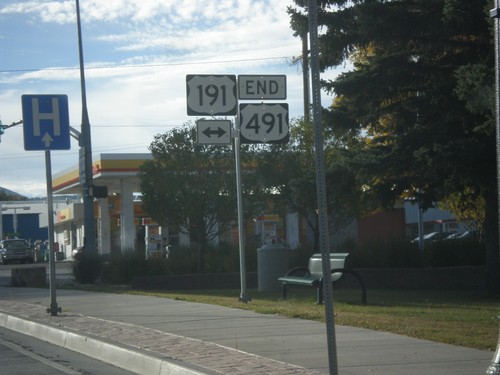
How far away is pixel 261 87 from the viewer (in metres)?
15.9

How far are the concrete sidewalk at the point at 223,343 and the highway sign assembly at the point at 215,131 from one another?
10.1ft

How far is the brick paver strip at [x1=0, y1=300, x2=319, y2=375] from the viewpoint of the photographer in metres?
8.98

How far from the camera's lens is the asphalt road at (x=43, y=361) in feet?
33.0

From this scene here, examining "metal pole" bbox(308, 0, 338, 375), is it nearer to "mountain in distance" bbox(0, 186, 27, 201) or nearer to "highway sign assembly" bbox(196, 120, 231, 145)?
"highway sign assembly" bbox(196, 120, 231, 145)

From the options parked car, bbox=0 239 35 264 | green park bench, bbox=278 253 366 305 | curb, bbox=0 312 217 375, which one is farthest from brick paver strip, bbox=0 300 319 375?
parked car, bbox=0 239 35 264

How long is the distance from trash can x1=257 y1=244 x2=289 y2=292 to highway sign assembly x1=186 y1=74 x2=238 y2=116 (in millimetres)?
5122

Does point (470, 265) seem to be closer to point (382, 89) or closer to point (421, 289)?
point (421, 289)

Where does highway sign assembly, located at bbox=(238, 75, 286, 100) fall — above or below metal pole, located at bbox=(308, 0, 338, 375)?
above

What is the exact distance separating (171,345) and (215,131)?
584cm

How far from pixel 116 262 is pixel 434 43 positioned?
1287 centimetres

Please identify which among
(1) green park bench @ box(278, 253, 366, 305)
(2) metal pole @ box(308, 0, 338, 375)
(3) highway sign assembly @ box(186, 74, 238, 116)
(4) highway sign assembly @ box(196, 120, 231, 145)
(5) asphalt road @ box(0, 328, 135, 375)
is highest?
(3) highway sign assembly @ box(186, 74, 238, 116)

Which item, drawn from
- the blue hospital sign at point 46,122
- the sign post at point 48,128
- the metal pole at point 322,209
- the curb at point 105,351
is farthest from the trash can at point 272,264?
the metal pole at point 322,209

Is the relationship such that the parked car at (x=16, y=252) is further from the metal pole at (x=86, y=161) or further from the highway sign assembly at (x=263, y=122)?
the highway sign assembly at (x=263, y=122)

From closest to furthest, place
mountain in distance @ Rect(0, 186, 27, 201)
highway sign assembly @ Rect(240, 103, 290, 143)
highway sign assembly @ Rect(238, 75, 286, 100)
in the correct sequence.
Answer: highway sign assembly @ Rect(240, 103, 290, 143) < highway sign assembly @ Rect(238, 75, 286, 100) < mountain in distance @ Rect(0, 186, 27, 201)
